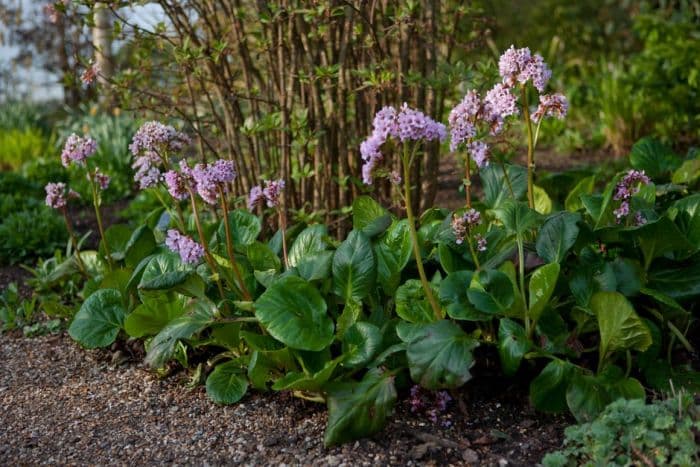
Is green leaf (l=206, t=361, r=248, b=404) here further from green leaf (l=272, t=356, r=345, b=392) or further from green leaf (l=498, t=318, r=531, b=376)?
green leaf (l=498, t=318, r=531, b=376)

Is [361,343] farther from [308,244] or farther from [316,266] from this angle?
[308,244]

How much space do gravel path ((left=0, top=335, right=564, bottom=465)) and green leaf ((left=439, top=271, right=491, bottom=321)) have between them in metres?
0.29

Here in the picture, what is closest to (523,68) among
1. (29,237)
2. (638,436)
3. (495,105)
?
(495,105)

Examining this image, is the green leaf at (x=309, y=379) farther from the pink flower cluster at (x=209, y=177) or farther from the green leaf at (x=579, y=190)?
the green leaf at (x=579, y=190)

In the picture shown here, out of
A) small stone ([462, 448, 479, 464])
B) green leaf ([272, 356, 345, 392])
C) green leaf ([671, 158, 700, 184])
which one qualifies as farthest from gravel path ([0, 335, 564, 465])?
green leaf ([671, 158, 700, 184])

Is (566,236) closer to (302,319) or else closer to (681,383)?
(681,383)

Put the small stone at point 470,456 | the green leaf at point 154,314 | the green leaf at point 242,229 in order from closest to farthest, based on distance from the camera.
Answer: the small stone at point 470,456
the green leaf at point 154,314
the green leaf at point 242,229

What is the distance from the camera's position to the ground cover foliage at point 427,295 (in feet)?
6.69

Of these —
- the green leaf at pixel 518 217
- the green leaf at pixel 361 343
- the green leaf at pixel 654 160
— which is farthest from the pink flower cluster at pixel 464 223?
the green leaf at pixel 654 160

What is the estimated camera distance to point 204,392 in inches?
97.4

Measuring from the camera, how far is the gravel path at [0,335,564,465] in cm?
201

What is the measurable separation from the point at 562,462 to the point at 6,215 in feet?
13.1

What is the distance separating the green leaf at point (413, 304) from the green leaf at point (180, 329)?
0.56 metres

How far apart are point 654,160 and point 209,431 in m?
2.14
